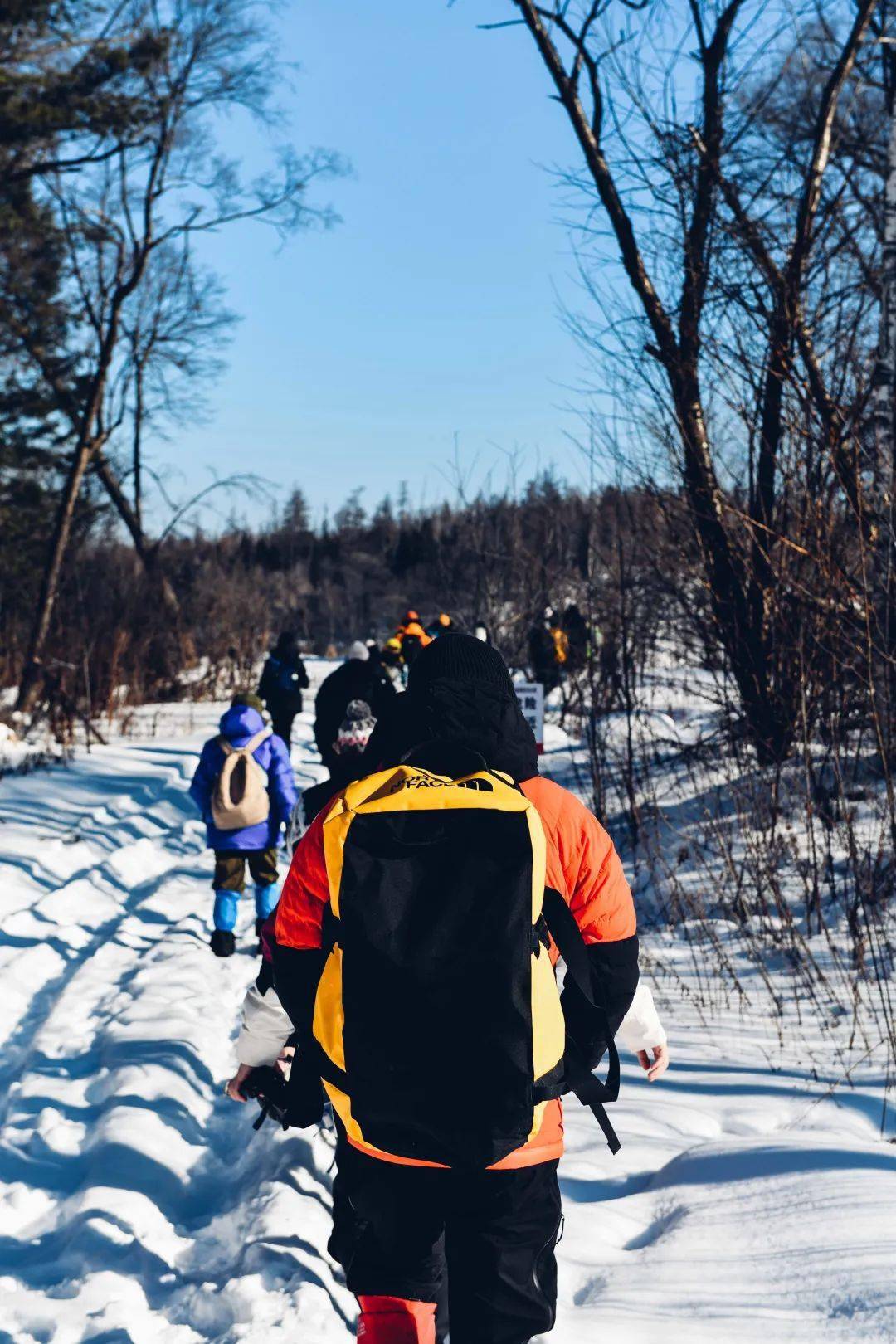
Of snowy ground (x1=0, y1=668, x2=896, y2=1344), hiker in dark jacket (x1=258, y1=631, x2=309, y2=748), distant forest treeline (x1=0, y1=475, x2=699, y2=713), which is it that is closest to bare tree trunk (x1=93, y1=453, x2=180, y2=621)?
distant forest treeline (x1=0, y1=475, x2=699, y2=713)

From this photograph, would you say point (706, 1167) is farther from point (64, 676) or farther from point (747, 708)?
point (64, 676)

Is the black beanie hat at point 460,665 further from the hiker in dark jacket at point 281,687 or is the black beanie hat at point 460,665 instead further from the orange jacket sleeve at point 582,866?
the hiker in dark jacket at point 281,687

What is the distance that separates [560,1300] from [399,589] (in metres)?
65.0

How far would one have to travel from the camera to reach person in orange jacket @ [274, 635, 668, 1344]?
6.49ft

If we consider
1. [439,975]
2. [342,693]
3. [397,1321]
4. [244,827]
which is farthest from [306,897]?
[342,693]

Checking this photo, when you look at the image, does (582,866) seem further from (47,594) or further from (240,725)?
(47,594)

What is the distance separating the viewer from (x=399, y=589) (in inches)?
2660

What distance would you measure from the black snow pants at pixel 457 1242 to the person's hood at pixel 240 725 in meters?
4.43

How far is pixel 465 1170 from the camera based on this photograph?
1910 millimetres

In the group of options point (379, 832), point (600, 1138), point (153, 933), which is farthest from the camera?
point (153, 933)

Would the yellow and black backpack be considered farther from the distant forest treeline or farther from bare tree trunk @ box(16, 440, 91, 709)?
bare tree trunk @ box(16, 440, 91, 709)

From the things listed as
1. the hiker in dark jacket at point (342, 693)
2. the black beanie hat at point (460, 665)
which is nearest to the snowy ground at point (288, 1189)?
the black beanie hat at point (460, 665)

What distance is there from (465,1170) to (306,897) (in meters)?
0.56

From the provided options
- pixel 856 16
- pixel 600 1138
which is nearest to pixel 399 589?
pixel 856 16
